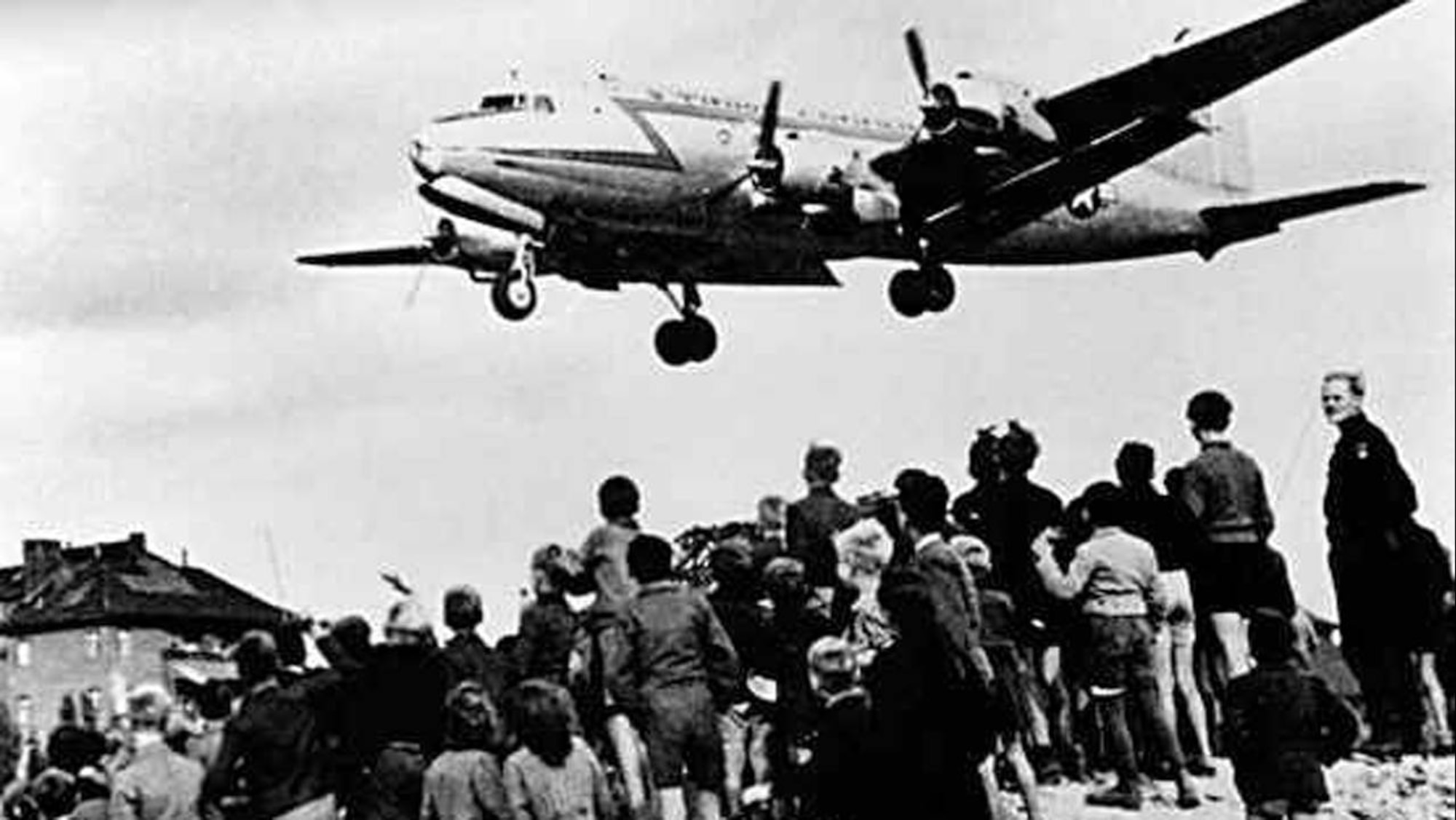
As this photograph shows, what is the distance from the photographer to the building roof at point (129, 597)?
13.6 m

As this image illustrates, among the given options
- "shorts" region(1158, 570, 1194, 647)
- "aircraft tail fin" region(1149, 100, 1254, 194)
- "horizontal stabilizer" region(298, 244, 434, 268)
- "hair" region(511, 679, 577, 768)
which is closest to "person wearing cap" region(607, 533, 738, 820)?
"hair" region(511, 679, 577, 768)

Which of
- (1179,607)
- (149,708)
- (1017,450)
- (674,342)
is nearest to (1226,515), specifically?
(1179,607)

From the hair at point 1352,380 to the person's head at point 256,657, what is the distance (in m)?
4.74

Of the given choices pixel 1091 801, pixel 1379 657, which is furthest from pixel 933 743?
pixel 1379 657

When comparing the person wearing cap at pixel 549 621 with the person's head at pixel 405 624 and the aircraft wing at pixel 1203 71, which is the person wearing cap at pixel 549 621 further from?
the aircraft wing at pixel 1203 71

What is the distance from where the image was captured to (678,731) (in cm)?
830

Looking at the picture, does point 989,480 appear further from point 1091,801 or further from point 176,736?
point 176,736

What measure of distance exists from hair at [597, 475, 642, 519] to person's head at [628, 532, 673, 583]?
0.56 meters

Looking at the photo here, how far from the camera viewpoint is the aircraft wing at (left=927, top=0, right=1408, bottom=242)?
19781 millimetres

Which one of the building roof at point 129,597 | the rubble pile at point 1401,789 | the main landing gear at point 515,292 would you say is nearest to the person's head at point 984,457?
the rubble pile at point 1401,789

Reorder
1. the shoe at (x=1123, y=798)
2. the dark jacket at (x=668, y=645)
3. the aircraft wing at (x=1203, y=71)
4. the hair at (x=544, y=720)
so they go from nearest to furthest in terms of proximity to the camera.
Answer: the hair at (x=544, y=720) → the dark jacket at (x=668, y=645) → the shoe at (x=1123, y=798) → the aircraft wing at (x=1203, y=71)

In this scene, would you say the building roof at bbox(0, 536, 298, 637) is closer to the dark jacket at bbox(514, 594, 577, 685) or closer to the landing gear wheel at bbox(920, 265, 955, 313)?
the dark jacket at bbox(514, 594, 577, 685)

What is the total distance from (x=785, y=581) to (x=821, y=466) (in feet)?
2.93

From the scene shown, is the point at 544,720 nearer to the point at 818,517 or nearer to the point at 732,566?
the point at 732,566
